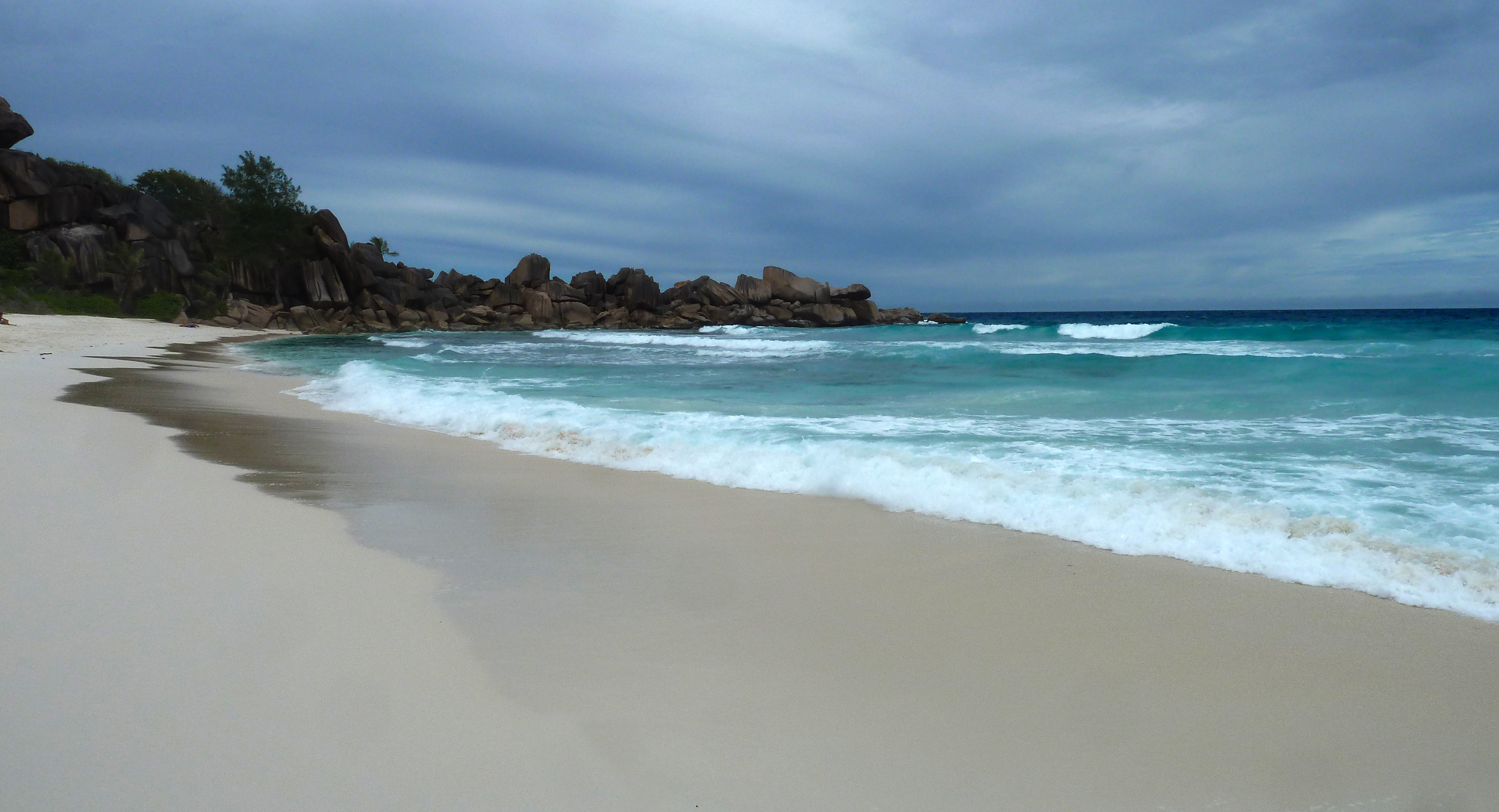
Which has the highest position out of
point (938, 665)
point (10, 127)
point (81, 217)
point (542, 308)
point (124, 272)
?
point (10, 127)

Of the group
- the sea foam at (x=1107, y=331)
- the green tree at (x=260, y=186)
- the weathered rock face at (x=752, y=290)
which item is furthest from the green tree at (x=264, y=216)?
the sea foam at (x=1107, y=331)

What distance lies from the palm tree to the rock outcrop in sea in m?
0.23

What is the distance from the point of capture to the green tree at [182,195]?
1800 inches

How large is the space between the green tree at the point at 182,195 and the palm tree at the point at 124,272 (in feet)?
29.2

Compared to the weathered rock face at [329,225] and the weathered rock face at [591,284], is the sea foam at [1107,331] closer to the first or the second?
the weathered rock face at [591,284]

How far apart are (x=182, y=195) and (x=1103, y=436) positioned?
56948mm

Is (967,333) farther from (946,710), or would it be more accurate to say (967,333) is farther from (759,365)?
(946,710)

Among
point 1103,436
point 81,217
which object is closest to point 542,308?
point 81,217

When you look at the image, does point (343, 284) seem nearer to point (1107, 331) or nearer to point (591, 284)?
point (591, 284)

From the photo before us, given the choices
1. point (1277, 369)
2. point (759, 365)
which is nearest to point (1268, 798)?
point (1277, 369)

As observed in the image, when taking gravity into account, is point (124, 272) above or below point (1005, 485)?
above

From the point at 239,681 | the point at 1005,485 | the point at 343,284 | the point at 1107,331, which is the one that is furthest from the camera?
the point at 343,284

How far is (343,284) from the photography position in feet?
149

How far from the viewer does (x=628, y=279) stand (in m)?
A: 53.8
